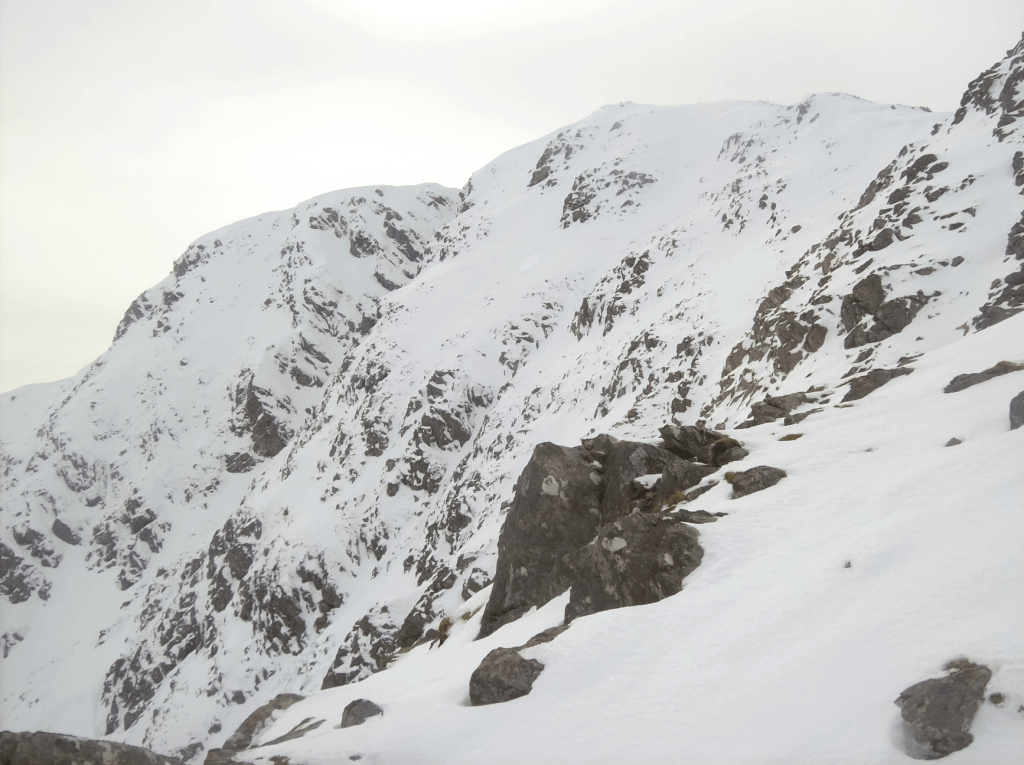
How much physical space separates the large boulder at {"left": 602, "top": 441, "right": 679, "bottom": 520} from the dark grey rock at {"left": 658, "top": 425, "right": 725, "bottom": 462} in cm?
45

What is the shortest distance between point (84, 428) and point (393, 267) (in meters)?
63.3

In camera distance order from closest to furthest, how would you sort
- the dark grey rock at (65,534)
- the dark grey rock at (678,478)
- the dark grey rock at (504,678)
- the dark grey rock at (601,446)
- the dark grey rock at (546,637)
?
the dark grey rock at (504,678) < the dark grey rock at (546,637) < the dark grey rock at (678,478) < the dark grey rock at (601,446) < the dark grey rock at (65,534)

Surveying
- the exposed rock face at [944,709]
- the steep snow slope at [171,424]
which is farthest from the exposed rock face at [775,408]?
the steep snow slope at [171,424]

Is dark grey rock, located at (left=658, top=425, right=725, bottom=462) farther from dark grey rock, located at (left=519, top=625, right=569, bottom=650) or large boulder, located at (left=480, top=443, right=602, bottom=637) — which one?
dark grey rock, located at (left=519, top=625, right=569, bottom=650)

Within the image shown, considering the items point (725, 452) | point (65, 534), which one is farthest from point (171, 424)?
point (725, 452)

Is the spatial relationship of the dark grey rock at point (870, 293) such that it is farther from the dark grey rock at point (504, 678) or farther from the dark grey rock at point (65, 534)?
the dark grey rock at point (65, 534)

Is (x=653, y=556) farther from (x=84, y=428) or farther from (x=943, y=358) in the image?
(x=84, y=428)

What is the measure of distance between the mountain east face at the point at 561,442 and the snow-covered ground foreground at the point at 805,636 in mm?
56

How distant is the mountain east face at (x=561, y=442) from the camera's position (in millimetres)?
8703

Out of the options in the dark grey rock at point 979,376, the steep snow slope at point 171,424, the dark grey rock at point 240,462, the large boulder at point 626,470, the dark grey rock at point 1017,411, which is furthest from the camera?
the dark grey rock at point 240,462

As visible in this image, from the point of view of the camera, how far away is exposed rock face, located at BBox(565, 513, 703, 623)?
11430 millimetres

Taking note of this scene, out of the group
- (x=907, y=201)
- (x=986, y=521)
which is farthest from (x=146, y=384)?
(x=986, y=521)

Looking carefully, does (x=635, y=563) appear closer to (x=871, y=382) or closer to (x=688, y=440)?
(x=688, y=440)

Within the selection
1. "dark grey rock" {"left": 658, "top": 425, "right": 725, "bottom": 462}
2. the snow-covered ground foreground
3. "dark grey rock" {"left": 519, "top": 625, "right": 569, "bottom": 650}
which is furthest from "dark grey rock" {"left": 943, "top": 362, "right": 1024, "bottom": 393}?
"dark grey rock" {"left": 519, "top": 625, "right": 569, "bottom": 650}
